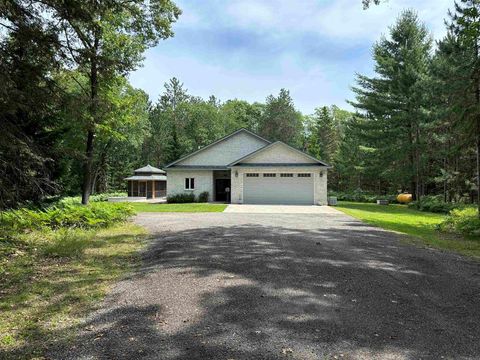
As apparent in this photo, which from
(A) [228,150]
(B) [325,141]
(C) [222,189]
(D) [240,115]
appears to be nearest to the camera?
(A) [228,150]

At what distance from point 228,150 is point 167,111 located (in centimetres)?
3616

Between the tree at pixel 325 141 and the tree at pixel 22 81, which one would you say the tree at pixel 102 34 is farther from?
the tree at pixel 325 141

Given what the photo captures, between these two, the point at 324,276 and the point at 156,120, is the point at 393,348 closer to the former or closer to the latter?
the point at 324,276

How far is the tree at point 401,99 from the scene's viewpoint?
28.1 m

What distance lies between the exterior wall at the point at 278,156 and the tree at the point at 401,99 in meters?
7.04

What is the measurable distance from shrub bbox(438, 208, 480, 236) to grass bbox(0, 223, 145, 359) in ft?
33.7

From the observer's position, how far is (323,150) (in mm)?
53188

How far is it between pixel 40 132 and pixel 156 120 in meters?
52.3

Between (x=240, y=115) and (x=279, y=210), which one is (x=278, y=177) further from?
(x=240, y=115)

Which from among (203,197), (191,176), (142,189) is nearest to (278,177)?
(203,197)

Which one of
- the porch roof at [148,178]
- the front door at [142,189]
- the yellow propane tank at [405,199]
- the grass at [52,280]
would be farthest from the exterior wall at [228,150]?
the grass at [52,280]

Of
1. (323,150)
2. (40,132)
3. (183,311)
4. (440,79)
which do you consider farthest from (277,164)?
(323,150)

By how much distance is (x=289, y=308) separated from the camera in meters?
4.67

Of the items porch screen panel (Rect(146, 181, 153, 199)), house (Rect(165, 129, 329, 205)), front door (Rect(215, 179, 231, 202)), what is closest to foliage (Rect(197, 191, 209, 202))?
front door (Rect(215, 179, 231, 202))
